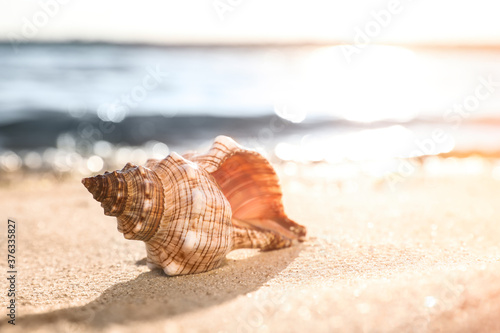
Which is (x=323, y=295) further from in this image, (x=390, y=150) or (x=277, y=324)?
(x=390, y=150)

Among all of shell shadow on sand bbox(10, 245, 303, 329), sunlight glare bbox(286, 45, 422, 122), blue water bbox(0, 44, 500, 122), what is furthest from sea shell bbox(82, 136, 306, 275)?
sunlight glare bbox(286, 45, 422, 122)

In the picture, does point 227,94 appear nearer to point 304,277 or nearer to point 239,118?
point 239,118

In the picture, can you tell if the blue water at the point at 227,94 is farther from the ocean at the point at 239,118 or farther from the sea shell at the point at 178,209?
the sea shell at the point at 178,209

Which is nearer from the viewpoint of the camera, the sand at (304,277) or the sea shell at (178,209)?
the sand at (304,277)

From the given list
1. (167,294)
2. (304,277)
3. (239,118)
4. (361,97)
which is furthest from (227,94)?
(167,294)

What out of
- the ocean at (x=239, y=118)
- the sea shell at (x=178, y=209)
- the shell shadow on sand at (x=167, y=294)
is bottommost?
the shell shadow on sand at (x=167, y=294)

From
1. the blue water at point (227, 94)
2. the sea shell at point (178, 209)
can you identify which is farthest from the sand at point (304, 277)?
the blue water at point (227, 94)

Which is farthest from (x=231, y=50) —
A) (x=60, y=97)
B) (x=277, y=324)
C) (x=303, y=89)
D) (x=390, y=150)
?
(x=277, y=324)
